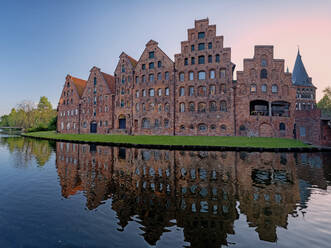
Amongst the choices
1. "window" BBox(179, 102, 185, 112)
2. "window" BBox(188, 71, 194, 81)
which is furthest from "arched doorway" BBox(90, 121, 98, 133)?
"window" BBox(188, 71, 194, 81)

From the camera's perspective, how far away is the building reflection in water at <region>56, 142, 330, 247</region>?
5488mm

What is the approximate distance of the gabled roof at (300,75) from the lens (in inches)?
2436

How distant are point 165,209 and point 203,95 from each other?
3305 cm

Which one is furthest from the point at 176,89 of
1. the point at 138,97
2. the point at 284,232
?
the point at 284,232

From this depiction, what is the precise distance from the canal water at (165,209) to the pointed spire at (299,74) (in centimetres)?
6577

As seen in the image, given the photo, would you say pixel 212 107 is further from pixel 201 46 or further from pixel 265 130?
pixel 201 46

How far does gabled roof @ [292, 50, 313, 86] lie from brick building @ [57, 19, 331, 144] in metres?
31.8

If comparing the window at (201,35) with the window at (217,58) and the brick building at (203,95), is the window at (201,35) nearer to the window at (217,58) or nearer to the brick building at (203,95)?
the brick building at (203,95)

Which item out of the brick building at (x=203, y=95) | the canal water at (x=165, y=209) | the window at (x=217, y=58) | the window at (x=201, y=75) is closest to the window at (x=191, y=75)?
the brick building at (x=203, y=95)

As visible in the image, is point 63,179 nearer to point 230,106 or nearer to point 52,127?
point 230,106

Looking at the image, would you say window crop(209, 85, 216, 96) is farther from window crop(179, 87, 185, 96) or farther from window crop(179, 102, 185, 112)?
window crop(179, 102, 185, 112)

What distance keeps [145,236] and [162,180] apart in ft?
17.1

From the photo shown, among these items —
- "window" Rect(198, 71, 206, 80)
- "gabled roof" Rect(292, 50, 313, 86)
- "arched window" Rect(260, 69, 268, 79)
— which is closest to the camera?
"arched window" Rect(260, 69, 268, 79)

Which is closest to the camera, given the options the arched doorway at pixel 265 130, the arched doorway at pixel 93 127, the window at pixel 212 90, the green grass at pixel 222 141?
the green grass at pixel 222 141
